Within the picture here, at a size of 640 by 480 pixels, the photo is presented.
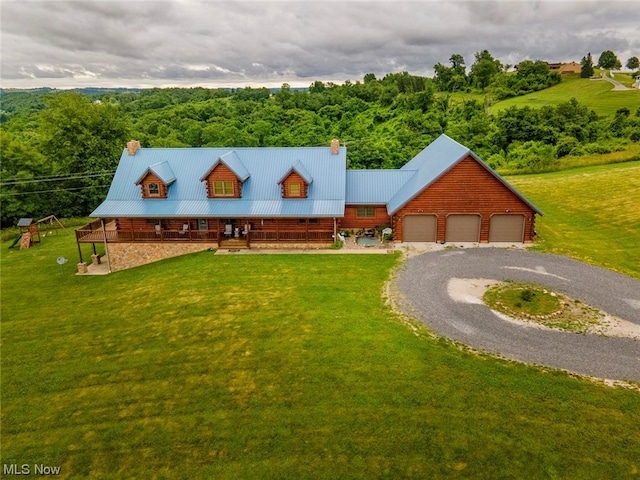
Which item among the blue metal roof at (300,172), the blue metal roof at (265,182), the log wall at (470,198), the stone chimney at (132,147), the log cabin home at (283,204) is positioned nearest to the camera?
the log wall at (470,198)

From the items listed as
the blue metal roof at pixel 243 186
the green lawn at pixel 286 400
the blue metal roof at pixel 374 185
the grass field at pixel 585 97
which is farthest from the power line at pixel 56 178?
the grass field at pixel 585 97

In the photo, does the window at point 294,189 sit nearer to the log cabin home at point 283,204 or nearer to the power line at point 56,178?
the log cabin home at point 283,204

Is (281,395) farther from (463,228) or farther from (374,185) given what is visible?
(374,185)

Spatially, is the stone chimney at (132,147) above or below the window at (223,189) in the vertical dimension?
above

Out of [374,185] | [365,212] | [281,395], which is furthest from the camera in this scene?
[374,185]

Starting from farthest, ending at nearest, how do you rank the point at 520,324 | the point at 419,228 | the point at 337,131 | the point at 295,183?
1. the point at 337,131
2. the point at 295,183
3. the point at 419,228
4. the point at 520,324

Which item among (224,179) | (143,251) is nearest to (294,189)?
(224,179)

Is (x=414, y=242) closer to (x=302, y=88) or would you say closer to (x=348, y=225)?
(x=348, y=225)

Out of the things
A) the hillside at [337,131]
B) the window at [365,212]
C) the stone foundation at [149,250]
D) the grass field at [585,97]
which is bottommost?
the stone foundation at [149,250]
